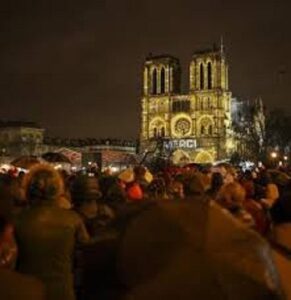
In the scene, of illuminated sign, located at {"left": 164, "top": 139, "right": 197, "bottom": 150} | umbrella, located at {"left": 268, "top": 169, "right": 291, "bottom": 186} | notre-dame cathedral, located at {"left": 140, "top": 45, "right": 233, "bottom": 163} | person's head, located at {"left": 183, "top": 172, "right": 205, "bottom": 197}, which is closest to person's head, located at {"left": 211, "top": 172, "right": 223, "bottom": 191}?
umbrella, located at {"left": 268, "top": 169, "right": 291, "bottom": 186}

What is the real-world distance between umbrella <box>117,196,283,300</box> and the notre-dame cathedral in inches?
4280

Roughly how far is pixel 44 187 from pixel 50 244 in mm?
685

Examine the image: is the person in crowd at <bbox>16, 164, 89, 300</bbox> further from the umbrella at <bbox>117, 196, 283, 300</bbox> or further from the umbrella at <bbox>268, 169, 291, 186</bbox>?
the umbrella at <bbox>268, 169, 291, 186</bbox>

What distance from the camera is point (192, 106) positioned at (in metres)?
117

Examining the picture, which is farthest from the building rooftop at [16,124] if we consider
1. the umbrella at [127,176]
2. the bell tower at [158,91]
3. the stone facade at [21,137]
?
the umbrella at [127,176]

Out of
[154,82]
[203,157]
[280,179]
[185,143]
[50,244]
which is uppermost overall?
[154,82]

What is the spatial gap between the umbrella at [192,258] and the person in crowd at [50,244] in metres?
2.80

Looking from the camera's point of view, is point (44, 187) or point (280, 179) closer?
point (44, 187)

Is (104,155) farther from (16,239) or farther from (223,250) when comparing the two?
(223,250)

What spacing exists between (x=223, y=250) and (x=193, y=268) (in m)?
0.07

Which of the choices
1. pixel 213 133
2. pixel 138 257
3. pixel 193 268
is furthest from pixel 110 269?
pixel 213 133

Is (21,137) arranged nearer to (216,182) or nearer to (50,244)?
(216,182)

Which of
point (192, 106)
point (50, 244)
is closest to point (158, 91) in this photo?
point (192, 106)

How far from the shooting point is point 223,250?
1.35m
